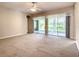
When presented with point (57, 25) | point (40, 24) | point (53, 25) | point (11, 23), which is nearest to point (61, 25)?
point (57, 25)

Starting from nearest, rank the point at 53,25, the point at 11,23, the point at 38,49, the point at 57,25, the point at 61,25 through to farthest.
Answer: the point at 38,49
the point at 11,23
the point at 61,25
the point at 57,25
the point at 53,25

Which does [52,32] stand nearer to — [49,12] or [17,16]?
[49,12]

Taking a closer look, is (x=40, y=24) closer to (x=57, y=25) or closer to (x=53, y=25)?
(x=53, y=25)

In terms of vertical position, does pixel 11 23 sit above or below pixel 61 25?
above

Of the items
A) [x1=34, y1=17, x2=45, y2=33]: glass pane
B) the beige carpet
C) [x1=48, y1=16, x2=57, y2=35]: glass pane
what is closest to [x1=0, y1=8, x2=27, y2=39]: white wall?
[x1=34, y1=17, x2=45, y2=33]: glass pane

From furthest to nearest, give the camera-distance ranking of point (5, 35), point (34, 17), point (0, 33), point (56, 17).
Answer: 1. point (34, 17)
2. point (56, 17)
3. point (5, 35)
4. point (0, 33)

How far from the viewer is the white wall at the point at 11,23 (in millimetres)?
6453

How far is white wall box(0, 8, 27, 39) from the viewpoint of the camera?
21.2ft

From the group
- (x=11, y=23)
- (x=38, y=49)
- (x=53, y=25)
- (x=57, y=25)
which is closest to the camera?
(x=38, y=49)

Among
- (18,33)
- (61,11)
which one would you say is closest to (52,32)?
(61,11)

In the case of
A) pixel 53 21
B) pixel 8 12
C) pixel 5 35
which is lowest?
pixel 5 35

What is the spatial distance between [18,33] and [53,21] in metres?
2.83

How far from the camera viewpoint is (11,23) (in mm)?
7293

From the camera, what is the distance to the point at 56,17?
7.91 meters
